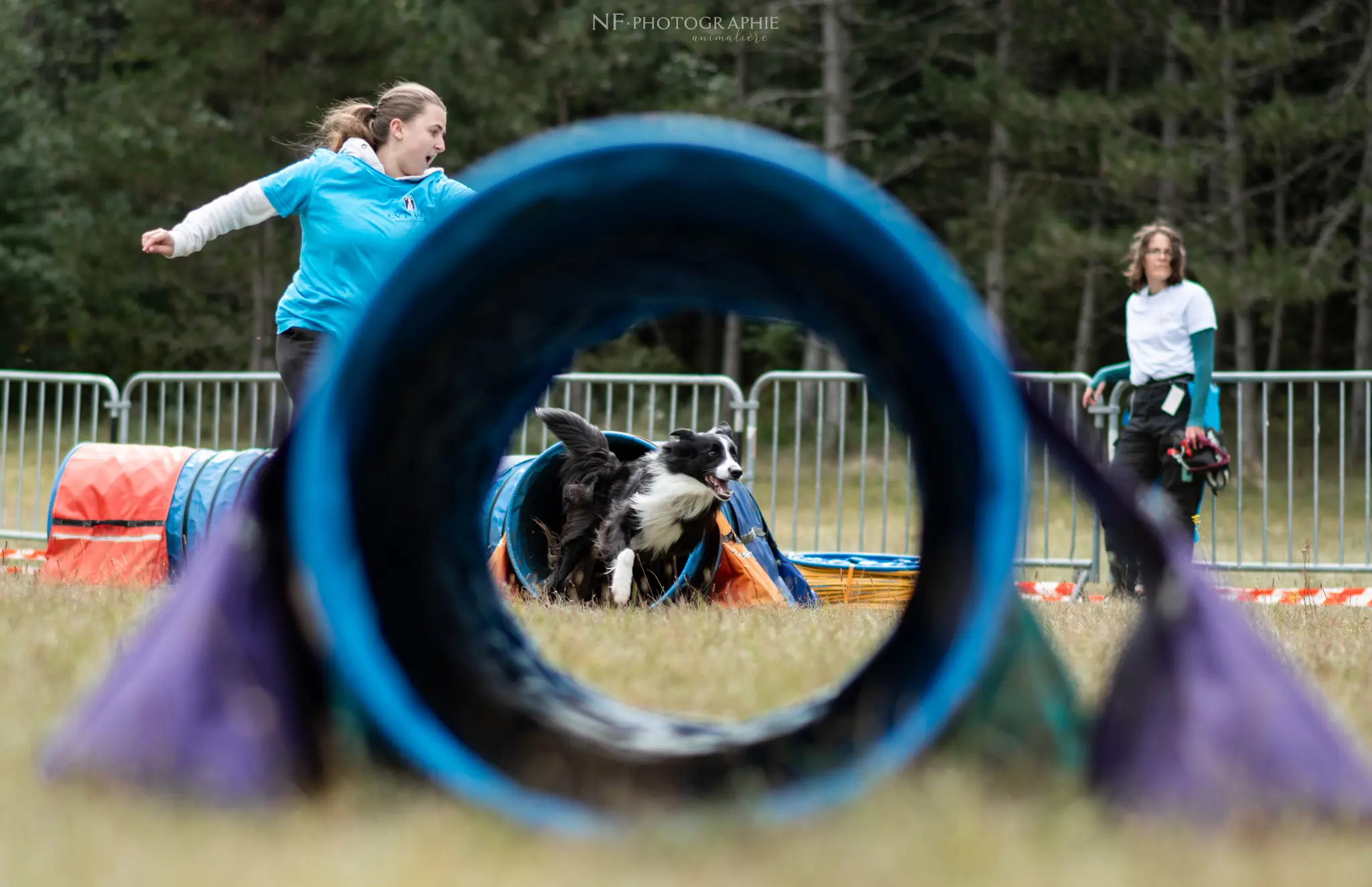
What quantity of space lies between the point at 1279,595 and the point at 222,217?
6.17m

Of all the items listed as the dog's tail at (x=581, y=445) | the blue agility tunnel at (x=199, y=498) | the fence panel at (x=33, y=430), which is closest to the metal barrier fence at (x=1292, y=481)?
the dog's tail at (x=581, y=445)

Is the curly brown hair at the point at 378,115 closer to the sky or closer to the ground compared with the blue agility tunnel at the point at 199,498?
closer to the sky

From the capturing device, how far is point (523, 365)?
11.3 ft

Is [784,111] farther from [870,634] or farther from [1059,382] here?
[870,634]

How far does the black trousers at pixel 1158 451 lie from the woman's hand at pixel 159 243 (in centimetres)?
508

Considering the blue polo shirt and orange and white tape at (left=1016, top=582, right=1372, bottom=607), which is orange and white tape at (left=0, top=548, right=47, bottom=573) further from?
orange and white tape at (left=1016, top=582, right=1372, bottom=607)

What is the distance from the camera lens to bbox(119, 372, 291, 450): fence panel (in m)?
10.7

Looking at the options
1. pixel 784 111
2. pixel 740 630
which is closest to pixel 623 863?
pixel 740 630

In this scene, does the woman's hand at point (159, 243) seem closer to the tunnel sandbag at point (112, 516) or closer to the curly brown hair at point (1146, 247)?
the tunnel sandbag at point (112, 516)

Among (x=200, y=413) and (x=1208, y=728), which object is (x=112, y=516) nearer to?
(x=200, y=413)

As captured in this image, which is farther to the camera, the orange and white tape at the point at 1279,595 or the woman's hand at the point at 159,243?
the orange and white tape at the point at 1279,595

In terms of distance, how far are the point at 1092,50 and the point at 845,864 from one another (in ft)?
70.3

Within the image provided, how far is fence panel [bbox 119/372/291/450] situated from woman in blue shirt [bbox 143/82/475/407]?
9.48ft

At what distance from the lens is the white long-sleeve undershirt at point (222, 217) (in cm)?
481
